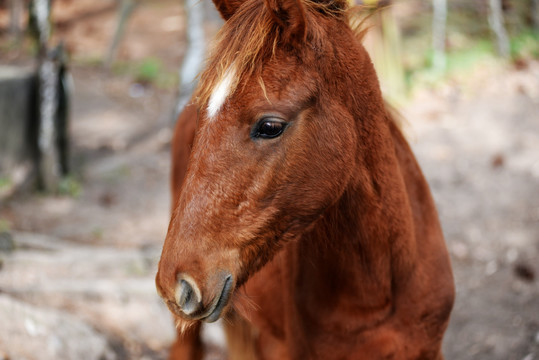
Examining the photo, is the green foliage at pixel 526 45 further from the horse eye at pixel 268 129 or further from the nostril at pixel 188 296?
the nostril at pixel 188 296

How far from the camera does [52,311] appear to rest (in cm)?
346

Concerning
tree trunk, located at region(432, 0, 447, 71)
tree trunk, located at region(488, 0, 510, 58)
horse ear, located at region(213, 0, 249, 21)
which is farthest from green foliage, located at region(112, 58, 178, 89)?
horse ear, located at region(213, 0, 249, 21)

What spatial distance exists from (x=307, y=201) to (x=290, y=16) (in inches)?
23.1

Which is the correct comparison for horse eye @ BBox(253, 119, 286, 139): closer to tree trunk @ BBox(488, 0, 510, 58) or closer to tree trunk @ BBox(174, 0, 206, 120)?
tree trunk @ BBox(174, 0, 206, 120)

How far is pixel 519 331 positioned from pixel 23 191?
203 inches

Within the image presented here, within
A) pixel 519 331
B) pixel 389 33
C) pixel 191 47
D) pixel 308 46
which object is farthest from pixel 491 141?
pixel 308 46

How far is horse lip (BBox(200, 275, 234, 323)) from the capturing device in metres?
1.57

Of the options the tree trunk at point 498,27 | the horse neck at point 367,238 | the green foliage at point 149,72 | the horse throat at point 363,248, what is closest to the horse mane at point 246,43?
the horse neck at point 367,238

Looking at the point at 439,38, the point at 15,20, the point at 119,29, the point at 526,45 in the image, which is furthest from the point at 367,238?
the point at 15,20

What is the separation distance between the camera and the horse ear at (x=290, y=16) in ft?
5.27

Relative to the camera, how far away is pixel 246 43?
5.41ft

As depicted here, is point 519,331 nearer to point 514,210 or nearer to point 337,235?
point 514,210

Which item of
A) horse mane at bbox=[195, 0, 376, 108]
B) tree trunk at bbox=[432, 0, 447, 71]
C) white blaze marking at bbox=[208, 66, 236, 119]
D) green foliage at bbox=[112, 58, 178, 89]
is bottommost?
green foliage at bbox=[112, 58, 178, 89]

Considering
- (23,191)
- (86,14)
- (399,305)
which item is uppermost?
(399,305)
